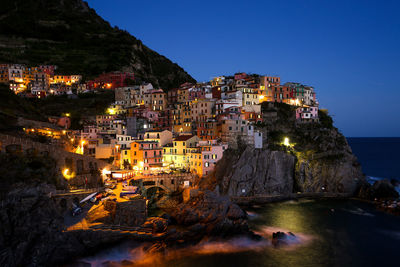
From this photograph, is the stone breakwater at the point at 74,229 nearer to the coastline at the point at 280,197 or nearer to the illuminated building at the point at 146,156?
the coastline at the point at 280,197

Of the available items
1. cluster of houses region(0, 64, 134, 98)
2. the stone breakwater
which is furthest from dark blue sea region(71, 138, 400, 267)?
cluster of houses region(0, 64, 134, 98)

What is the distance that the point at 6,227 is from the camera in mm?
28453

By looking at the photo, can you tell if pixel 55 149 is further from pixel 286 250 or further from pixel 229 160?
pixel 286 250

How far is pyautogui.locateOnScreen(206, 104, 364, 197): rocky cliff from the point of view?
168 ft

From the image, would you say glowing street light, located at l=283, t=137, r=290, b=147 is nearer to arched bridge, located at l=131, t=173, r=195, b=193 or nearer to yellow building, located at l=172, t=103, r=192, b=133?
yellow building, located at l=172, t=103, r=192, b=133

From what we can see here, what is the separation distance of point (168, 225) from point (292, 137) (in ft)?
117

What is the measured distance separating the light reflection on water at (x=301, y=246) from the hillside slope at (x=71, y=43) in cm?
7688

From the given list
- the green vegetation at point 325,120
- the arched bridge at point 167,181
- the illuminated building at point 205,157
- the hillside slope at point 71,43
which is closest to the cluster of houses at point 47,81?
the hillside slope at point 71,43

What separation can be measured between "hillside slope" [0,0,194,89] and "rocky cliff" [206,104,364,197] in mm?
59935

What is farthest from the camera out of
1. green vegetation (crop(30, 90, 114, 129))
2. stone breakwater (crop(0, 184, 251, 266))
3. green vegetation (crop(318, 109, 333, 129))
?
green vegetation (crop(30, 90, 114, 129))

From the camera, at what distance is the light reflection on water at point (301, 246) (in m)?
30.9

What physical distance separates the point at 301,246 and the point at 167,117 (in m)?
42.3

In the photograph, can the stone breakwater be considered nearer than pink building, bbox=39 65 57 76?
Yes

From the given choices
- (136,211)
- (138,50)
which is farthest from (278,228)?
(138,50)
